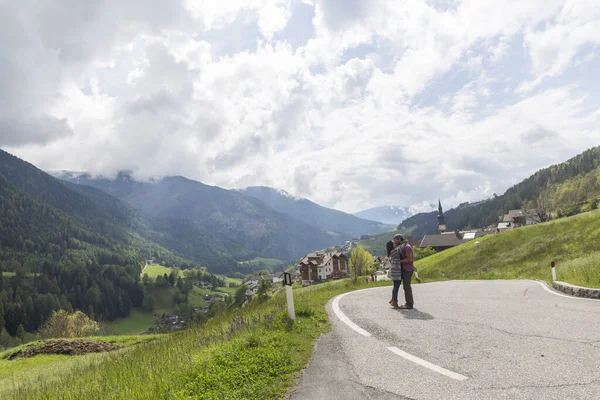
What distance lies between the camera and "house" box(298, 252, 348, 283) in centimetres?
12988

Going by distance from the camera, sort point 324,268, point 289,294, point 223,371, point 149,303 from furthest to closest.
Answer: point 149,303, point 324,268, point 289,294, point 223,371

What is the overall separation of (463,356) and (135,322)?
18020cm

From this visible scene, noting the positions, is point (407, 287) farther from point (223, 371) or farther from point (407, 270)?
point (223, 371)

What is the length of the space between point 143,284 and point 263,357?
21082 centimetres

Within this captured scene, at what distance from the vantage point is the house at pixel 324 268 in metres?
130

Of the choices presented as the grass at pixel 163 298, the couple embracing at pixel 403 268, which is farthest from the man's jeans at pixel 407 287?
the grass at pixel 163 298

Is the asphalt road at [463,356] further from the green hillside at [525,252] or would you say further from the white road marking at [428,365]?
the green hillside at [525,252]

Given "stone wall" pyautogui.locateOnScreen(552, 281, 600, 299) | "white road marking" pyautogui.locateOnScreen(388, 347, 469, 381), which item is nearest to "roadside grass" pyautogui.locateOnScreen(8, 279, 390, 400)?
"white road marking" pyautogui.locateOnScreen(388, 347, 469, 381)

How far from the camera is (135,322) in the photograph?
16188 centimetres

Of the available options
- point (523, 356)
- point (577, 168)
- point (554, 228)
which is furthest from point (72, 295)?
point (577, 168)

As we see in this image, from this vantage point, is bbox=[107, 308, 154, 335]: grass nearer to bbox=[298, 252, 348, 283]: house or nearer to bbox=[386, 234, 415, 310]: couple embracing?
bbox=[298, 252, 348, 283]: house

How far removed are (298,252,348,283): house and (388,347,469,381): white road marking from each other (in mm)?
124577

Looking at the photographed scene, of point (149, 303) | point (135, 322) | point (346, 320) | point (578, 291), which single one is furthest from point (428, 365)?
point (149, 303)

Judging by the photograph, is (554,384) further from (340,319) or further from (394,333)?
(340,319)
